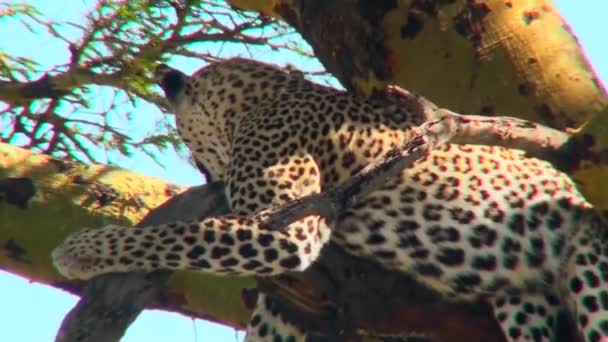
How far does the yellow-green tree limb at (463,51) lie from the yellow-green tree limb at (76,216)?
1114mm

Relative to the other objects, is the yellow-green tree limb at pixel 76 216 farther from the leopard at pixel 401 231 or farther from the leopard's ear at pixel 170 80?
the leopard's ear at pixel 170 80

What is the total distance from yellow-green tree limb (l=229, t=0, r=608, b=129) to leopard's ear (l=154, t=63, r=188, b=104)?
0.95 metres

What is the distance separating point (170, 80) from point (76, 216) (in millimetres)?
896

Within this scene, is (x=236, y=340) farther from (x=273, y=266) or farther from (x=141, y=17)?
(x=141, y=17)

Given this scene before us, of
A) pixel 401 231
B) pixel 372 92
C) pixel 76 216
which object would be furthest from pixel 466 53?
pixel 76 216

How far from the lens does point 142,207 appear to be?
6.65 m

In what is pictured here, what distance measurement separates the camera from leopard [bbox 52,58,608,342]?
217 inches

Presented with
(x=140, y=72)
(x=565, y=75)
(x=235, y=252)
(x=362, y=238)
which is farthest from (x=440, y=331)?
(x=140, y=72)

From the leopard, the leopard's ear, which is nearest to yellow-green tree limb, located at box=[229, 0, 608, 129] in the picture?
the leopard

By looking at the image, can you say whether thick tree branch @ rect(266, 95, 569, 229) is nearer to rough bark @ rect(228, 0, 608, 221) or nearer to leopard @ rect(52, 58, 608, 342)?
leopard @ rect(52, 58, 608, 342)

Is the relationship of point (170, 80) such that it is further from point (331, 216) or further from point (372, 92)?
point (331, 216)

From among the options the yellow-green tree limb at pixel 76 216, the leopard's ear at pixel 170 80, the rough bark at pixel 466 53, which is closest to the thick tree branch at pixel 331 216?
the rough bark at pixel 466 53

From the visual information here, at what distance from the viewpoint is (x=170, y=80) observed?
277 inches

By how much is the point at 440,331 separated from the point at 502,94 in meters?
1.13
